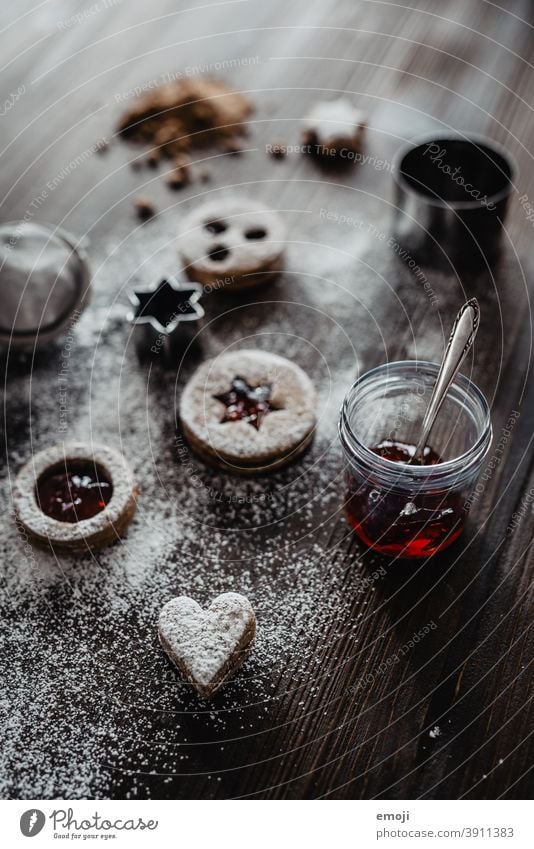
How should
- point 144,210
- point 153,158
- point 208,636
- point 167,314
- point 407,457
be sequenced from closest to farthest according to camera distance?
point 208,636 < point 407,457 < point 167,314 < point 144,210 < point 153,158

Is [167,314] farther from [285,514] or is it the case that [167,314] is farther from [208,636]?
[208,636]

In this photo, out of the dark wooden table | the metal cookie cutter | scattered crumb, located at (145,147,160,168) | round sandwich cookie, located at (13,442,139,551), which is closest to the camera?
the dark wooden table

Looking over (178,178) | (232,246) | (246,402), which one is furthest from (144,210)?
(246,402)

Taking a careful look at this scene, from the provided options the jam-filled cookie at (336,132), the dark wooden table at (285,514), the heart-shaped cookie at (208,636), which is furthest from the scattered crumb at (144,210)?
the heart-shaped cookie at (208,636)

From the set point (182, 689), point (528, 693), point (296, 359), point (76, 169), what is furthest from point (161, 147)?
point (528, 693)

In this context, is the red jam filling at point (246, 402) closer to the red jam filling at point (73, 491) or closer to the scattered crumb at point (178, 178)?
the red jam filling at point (73, 491)

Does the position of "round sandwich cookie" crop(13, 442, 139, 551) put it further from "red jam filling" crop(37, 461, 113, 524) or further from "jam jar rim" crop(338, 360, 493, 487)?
"jam jar rim" crop(338, 360, 493, 487)

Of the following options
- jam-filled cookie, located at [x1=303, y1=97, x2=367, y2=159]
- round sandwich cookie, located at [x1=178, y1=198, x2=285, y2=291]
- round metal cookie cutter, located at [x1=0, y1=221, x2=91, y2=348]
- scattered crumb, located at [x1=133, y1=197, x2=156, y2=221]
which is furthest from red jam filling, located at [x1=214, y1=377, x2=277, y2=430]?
jam-filled cookie, located at [x1=303, y1=97, x2=367, y2=159]
